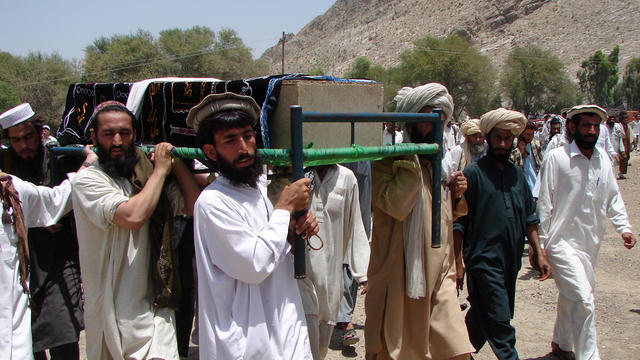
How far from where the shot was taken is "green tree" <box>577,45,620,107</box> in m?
54.7

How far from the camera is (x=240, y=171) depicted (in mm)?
2283

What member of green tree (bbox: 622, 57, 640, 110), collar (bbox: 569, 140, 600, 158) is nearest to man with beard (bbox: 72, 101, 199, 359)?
collar (bbox: 569, 140, 600, 158)

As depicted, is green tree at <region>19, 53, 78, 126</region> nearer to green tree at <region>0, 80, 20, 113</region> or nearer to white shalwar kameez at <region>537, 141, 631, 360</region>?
green tree at <region>0, 80, 20, 113</region>

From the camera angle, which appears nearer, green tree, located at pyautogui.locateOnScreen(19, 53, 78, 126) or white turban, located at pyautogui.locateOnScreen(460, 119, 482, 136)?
white turban, located at pyautogui.locateOnScreen(460, 119, 482, 136)

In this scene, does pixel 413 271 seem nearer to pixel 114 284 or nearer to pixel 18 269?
pixel 114 284

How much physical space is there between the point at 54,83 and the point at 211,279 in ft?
147

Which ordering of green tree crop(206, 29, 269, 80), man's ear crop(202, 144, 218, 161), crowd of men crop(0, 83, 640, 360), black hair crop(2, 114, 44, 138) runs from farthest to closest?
green tree crop(206, 29, 269, 80), black hair crop(2, 114, 44, 138), man's ear crop(202, 144, 218, 161), crowd of men crop(0, 83, 640, 360)

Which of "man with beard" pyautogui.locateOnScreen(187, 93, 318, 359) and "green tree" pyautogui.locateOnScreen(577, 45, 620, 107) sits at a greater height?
"green tree" pyautogui.locateOnScreen(577, 45, 620, 107)

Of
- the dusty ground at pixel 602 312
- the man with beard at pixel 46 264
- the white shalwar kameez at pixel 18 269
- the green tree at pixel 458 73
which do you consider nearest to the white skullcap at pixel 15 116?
the man with beard at pixel 46 264

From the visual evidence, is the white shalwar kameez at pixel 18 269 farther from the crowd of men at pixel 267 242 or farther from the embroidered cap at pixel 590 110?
the embroidered cap at pixel 590 110

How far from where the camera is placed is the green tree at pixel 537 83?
5253 centimetres

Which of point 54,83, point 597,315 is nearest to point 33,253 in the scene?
point 597,315

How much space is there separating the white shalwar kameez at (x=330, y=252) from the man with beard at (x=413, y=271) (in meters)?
0.15

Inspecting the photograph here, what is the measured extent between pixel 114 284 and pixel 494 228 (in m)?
2.52
